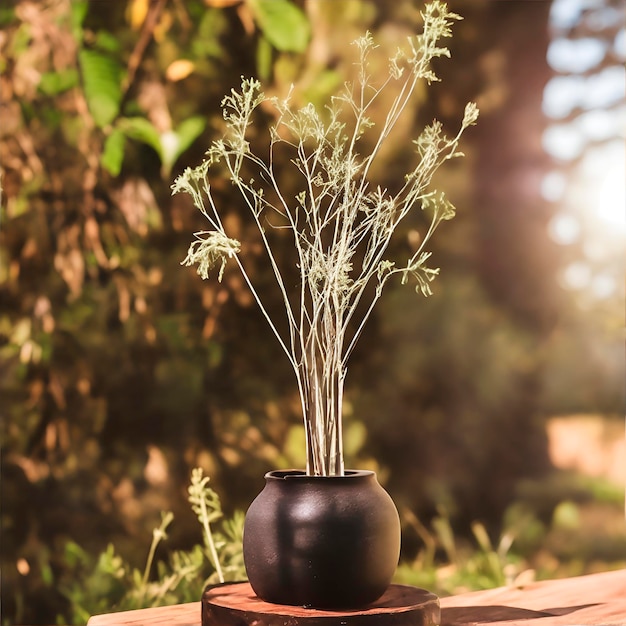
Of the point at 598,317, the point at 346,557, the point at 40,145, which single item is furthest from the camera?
the point at 598,317

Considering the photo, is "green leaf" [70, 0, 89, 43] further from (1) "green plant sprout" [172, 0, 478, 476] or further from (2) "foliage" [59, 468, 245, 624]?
(2) "foliage" [59, 468, 245, 624]

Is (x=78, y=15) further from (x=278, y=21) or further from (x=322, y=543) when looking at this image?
(x=322, y=543)

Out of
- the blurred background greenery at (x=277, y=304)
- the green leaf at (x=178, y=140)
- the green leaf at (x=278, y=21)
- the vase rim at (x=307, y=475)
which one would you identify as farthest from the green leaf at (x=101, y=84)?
the vase rim at (x=307, y=475)

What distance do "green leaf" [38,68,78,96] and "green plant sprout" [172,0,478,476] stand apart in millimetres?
351

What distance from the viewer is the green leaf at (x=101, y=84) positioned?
1943mm

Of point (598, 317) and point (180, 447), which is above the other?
point (598, 317)

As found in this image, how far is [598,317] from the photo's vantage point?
211 cm

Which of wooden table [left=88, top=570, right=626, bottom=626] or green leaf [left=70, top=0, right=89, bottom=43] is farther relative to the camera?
green leaf [left=70, top=0, right=89, bottom=43]

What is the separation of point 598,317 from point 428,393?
47cm

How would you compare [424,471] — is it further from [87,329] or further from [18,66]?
[18,66]

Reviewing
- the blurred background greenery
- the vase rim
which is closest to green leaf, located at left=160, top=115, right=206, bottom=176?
the blurred background greenery

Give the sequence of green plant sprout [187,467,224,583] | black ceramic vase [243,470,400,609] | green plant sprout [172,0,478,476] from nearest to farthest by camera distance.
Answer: black ceramic vase [243,470,400,609] < green plant sprout [172,0,478,476] < green plant sprout [187,467,224,583]

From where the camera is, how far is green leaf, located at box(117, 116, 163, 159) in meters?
1.96

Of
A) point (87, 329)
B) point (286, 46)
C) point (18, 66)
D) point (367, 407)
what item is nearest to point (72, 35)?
point (18, 66)
